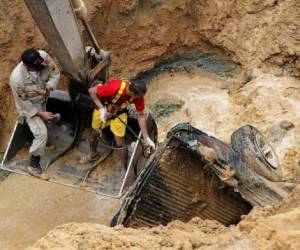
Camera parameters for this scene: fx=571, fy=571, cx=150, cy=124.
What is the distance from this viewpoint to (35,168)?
268 inches

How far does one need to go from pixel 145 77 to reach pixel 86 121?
2645 mm

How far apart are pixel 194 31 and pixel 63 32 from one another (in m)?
4.01

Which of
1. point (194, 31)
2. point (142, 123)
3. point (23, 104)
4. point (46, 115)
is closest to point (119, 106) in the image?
point (142, 123)

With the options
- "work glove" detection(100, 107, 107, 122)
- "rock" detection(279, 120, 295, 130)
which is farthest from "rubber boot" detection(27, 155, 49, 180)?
"rock" detection(279, 120, 295, 130)

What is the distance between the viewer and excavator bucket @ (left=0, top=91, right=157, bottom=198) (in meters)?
6.81

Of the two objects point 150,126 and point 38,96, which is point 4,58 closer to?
point 38,96

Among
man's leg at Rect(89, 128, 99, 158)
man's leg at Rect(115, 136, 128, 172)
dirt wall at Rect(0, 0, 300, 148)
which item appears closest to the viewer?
man's leg at Rect(115, 136, 128, 172)

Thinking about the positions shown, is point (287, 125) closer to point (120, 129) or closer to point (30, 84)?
point (120, 129)

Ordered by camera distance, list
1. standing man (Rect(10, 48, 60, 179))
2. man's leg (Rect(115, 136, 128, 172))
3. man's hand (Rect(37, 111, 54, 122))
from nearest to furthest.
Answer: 1. standing man (Rect(10, 48, 60, 179))
2. man's hand (Rect(37, 111, 54, 122))
3. man's leg (Rect(115, 136, 128, 172))

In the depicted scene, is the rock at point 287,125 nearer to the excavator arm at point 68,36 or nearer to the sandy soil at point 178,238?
the excavator arm at point 68,36

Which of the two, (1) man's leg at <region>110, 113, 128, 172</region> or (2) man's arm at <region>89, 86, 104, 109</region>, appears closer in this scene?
(2) man's arm at <region>89, 86, 104, 109</region>

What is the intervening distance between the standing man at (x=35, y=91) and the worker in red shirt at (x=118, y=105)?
56cm

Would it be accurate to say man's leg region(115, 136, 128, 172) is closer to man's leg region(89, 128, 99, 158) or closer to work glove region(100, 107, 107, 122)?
man's leg region(89, 128, 99, 158)

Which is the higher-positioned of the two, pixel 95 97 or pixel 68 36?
pixel 68 36
